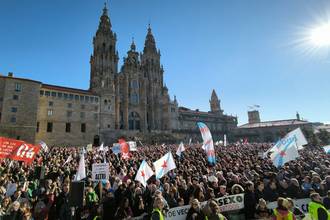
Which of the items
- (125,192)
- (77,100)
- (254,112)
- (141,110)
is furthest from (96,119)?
(254,112)

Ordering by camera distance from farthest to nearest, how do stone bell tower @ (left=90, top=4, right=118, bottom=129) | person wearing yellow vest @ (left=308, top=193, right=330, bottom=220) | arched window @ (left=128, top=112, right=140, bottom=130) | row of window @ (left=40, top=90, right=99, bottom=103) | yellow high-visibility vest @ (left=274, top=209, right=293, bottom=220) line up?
arched window @ (left=128, top=112, right=140, bottom=130) → stone bell tower @ (left=90, top=4, right=118, bottom=129) → row of window @ (left=40, top=90, right=99, bottom=103) → person wearing yellow vest @ (left=308, top=193, right=330, bottom=220) → yellow high-visibility vest @ (left=274, top=209, right=293, bottom=220)

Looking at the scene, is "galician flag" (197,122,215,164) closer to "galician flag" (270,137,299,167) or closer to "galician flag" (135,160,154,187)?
"galician flag" (270,137,299,167)

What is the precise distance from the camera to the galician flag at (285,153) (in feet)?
33.7

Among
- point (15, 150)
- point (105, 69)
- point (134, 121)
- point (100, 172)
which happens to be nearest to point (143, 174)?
point (100, 172)

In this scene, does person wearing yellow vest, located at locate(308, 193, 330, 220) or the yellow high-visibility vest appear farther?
person wearing yellow vest, located at locate(308, 193, 330, 220)

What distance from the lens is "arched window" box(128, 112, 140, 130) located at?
6150 centimetres

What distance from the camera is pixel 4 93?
131 ft

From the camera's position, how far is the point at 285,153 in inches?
410

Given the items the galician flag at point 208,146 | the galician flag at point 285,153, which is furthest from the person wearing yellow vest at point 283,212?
the galician flag at point 208,146

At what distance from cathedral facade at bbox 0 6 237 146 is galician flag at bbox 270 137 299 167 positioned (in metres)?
43.6

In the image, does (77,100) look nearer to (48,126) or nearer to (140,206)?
(48,126)

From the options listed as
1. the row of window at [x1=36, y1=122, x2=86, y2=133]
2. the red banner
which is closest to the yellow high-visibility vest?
the red banner

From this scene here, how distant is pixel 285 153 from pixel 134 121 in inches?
2123

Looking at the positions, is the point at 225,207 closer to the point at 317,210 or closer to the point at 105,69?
the point at 317,210
